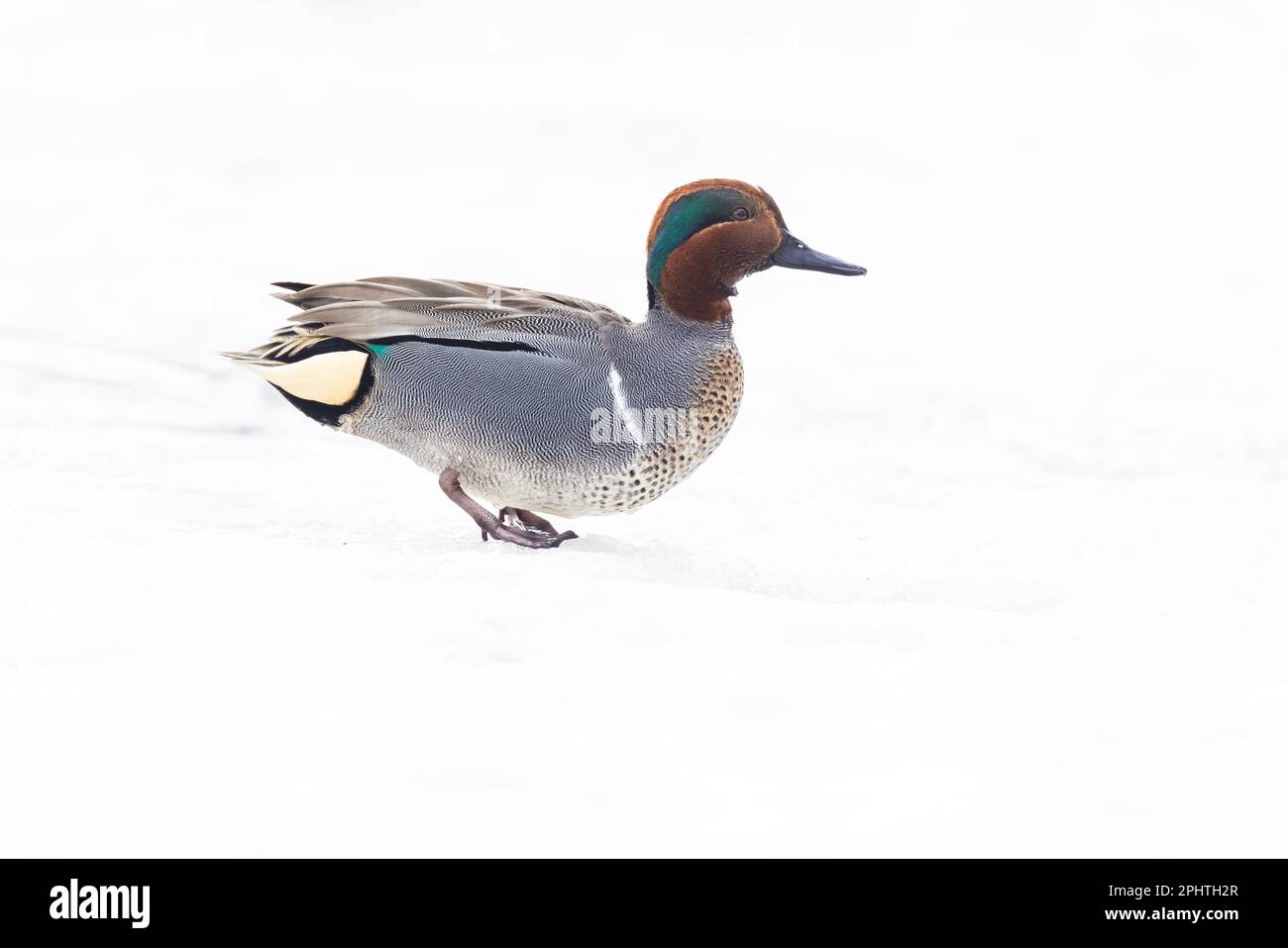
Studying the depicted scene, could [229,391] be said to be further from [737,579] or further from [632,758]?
[632,758]

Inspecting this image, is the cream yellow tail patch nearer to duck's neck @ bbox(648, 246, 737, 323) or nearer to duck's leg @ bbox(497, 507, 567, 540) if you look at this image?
duck's leg @ bbox(497, 507, 567, 540)

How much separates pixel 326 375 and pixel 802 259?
5.26 feet

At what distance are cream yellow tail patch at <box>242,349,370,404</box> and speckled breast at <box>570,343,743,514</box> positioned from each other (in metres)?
0.83

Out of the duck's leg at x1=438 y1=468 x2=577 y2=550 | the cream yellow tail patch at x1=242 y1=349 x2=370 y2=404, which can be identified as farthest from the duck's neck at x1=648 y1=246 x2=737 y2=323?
the cream yellow tail patch at x1=242 y1=349 x2=370 y2=404

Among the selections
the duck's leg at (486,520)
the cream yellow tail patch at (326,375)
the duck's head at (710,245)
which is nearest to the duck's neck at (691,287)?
the duck's head at (710,245)

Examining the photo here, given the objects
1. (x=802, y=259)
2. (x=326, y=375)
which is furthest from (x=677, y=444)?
(x=326, y=375)

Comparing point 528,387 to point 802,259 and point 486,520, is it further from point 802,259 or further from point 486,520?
point 802,259

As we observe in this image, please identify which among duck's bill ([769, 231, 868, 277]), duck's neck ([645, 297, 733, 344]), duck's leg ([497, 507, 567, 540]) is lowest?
duck's leg ([497, 507, 567, 540])

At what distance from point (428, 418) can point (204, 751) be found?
176 cm

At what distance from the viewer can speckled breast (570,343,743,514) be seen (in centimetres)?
476

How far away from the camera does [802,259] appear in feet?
16.6

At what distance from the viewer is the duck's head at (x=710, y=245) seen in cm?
488

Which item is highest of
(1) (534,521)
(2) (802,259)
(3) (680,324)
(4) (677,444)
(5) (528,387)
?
(2) (802,259)
